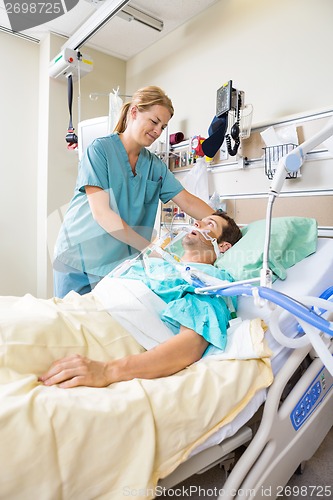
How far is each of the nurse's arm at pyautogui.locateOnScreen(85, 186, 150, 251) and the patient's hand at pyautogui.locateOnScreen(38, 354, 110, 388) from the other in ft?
2.09

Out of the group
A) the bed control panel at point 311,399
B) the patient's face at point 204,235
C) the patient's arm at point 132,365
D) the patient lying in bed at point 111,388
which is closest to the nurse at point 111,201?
the patient's face at point 204,235

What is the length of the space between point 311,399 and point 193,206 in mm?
1111

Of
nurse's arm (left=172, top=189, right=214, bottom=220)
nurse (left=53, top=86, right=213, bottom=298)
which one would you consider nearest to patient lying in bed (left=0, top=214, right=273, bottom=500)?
nurse (left=53, top=86, right=213, bottom=298)

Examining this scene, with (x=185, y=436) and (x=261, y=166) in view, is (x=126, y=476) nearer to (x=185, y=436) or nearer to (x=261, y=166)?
(x=185, y=436)

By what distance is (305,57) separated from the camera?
1.91m

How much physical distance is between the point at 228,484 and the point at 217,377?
0.27m

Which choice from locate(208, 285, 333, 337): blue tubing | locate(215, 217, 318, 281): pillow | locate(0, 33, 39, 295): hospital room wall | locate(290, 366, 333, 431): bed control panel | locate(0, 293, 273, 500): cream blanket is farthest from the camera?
locate(0, 33, 39, 295): hospital room wall

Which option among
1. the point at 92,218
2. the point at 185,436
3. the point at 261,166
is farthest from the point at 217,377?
the point at 261,166

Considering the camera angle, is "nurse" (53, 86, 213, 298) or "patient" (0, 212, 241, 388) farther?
"nurse" (53, 86, 213, 298)

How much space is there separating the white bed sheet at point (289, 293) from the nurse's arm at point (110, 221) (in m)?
0.52

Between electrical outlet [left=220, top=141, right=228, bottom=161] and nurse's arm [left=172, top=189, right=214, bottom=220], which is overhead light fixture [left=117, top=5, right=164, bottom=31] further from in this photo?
nurse's arm [left=172, top=189, right=214, bottom=220]

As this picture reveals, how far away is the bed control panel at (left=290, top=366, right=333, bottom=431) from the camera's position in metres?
1.06

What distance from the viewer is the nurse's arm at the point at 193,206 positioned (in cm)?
188

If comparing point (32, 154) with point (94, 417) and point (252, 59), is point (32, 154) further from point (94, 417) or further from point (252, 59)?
point (94, 417)
